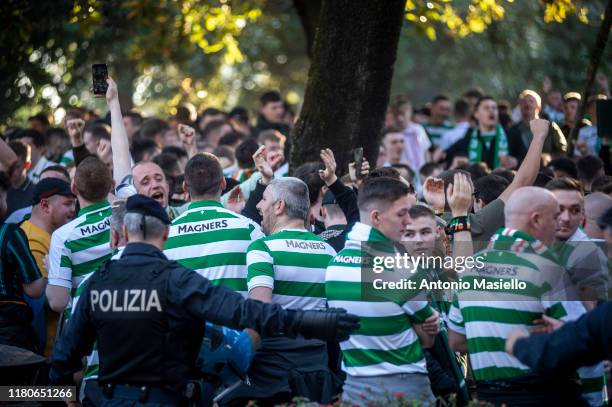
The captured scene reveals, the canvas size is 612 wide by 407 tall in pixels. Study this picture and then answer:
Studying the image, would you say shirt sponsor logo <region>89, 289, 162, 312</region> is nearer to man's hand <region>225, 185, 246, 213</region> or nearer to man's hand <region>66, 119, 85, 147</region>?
man's hand <region>225, 185, 246, 213</region>

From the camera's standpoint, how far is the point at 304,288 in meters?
8.52

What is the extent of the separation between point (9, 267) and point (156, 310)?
2.73m

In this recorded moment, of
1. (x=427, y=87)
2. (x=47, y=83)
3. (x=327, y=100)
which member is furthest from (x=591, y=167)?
(x=427, y=87)

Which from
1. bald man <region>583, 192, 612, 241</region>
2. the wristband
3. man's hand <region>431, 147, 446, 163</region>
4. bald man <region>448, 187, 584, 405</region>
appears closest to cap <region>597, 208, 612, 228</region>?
bald man <region>448, 187, 584, 405</region>

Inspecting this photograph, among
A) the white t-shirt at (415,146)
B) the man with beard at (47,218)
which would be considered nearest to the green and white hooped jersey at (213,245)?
the man with beard at (47,218)

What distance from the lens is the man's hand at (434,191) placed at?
9.62 metres

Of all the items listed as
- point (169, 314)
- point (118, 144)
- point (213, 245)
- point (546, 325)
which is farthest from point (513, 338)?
point (118, 144)

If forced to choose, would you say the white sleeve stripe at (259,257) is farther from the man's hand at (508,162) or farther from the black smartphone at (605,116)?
the man's hand at (508,162)

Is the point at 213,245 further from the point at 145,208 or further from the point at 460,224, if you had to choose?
the point at 460,224

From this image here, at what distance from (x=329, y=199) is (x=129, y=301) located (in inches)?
129

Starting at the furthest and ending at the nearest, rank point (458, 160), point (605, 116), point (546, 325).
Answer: point (458, 160) < point (605, 116) < point (546, 325)

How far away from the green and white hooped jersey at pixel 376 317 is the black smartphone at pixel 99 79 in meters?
3.69

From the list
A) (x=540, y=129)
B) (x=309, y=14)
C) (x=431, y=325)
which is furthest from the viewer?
(x=309, y=14)

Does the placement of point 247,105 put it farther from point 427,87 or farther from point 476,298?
point 476,298
